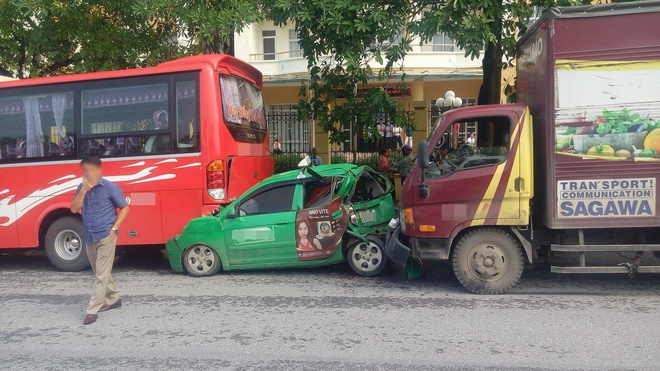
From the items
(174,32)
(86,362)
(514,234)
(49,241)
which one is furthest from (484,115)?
(174,32)

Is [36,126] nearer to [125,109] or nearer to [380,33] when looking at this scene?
[125,109]

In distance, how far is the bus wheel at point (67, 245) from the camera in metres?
8.48

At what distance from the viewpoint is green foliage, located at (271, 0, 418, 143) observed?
27.9ft

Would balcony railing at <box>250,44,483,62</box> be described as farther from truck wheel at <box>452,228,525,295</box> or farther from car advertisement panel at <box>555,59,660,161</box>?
truck wheel at <box>452,228,525,295</box>

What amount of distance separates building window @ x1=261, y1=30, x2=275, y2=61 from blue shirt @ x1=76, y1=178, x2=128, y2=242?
1828cm

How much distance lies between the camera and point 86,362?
472 centimetres

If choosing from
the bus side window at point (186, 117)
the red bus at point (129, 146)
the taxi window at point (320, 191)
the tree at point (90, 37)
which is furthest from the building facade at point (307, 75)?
the bus side window at point (186, 117)

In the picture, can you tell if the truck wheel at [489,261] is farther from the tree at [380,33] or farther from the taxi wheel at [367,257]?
the tree at [380,33]

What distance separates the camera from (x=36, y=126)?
8.49 m

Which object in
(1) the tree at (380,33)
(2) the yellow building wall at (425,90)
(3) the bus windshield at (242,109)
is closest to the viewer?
(1) the tree at (380,33)

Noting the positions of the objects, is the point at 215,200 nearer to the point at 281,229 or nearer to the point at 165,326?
the point at 281,229

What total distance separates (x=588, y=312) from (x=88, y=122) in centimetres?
736

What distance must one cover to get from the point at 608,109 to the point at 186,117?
5583 millimetres

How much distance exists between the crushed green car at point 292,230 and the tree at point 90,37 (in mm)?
5677
